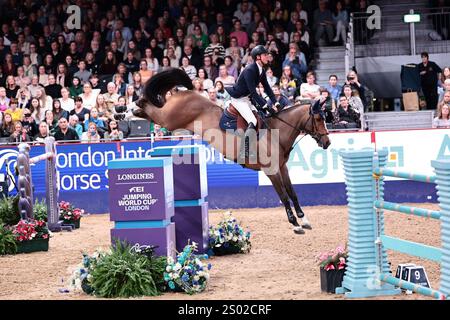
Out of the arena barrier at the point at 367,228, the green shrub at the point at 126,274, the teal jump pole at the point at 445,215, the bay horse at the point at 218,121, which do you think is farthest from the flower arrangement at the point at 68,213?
the teal jump pole at the point at 445,215

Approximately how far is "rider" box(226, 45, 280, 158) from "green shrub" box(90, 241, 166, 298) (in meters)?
3.71

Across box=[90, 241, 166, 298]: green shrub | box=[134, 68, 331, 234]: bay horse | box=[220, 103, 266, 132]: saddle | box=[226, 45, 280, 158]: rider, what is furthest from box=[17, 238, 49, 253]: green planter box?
box=[90, 241, 166, 298]: green shrub

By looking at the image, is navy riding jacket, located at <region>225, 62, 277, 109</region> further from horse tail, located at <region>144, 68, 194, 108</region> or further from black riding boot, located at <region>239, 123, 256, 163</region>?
horse tail, located at <region>144, 68, 194, 108</region>

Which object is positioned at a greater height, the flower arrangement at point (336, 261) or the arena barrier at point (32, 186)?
the arena barrier at point (32, 186)

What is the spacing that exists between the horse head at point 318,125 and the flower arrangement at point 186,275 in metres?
4.24

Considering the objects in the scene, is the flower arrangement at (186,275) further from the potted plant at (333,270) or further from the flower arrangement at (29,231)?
the flower arrangement at (29,231)

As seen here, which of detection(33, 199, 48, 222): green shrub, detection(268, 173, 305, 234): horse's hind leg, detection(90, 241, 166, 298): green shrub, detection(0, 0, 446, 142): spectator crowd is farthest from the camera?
detection(0, 0, 446, 142): spectator crowd

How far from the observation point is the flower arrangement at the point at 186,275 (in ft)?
29.8

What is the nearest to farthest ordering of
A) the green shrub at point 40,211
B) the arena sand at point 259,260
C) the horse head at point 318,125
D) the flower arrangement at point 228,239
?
the arena sand at point 259,260, the flower arrangement at point 228,239, the horse head at point 318,125, the green shrub at point 40,211

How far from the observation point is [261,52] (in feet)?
40.0

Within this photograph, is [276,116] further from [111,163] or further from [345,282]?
[345,282]

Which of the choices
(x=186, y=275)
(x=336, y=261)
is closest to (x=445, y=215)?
(x=336, y=261)

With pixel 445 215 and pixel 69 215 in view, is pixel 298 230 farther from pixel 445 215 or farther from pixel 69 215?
pixel 69 215

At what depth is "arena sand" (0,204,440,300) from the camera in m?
9.23
